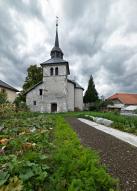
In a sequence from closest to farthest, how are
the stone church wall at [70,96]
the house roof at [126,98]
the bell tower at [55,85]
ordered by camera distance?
1. the bell tower at [55,85]
2. the stone church wall at [70,96]
3. the house roof at [126,98]

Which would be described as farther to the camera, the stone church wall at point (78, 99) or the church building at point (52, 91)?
the stone church wall at point (78, 99)

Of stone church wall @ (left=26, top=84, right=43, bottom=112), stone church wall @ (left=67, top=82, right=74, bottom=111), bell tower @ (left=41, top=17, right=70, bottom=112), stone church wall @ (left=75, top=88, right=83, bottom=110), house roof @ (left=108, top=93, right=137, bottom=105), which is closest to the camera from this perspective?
bell tower @ (left=41, top=17, right=70, bottom=112)

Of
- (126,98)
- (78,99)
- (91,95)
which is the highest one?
(91,95)

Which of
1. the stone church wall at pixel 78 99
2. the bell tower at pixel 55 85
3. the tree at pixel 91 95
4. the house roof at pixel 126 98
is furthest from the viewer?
the house roof at pixel 126 98

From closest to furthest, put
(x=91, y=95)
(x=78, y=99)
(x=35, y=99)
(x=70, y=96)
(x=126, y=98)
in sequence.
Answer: (x=35, y=99) → (x=70, y=96) → (x=78, y=99) → (x=91, y=95) → (x=126, y=98)

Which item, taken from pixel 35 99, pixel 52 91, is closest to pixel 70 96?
pixel 52 91

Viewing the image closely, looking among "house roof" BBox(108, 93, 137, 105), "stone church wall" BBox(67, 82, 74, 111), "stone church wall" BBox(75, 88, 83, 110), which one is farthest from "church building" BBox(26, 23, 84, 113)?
"house roof" BBox(108, 93, 137, 105)

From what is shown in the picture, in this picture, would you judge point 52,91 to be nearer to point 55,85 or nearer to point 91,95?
point 55,85

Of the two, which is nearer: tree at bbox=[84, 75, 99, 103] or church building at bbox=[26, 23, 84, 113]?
church building at bbox=[26, 23, 84, 113]

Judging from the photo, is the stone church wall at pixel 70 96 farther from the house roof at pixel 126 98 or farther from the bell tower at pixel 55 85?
the house roof at pixel 126 98

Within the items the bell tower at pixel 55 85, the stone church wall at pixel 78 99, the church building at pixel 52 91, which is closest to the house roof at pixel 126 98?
the stone church wall at pixel 78 99

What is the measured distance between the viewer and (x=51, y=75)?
114ft

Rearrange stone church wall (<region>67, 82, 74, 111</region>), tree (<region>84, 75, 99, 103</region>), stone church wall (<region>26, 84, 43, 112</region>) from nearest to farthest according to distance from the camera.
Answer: stone church wall (<region>26, 84, 43, 112</region>) < stone church wall (<region>67, 82, 74, 111</region>) < tree (<region>84, 75, 99, 103</region>)

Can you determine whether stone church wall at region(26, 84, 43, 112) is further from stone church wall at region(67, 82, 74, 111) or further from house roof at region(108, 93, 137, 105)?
house roof at region(108, 93, 137, 105)
